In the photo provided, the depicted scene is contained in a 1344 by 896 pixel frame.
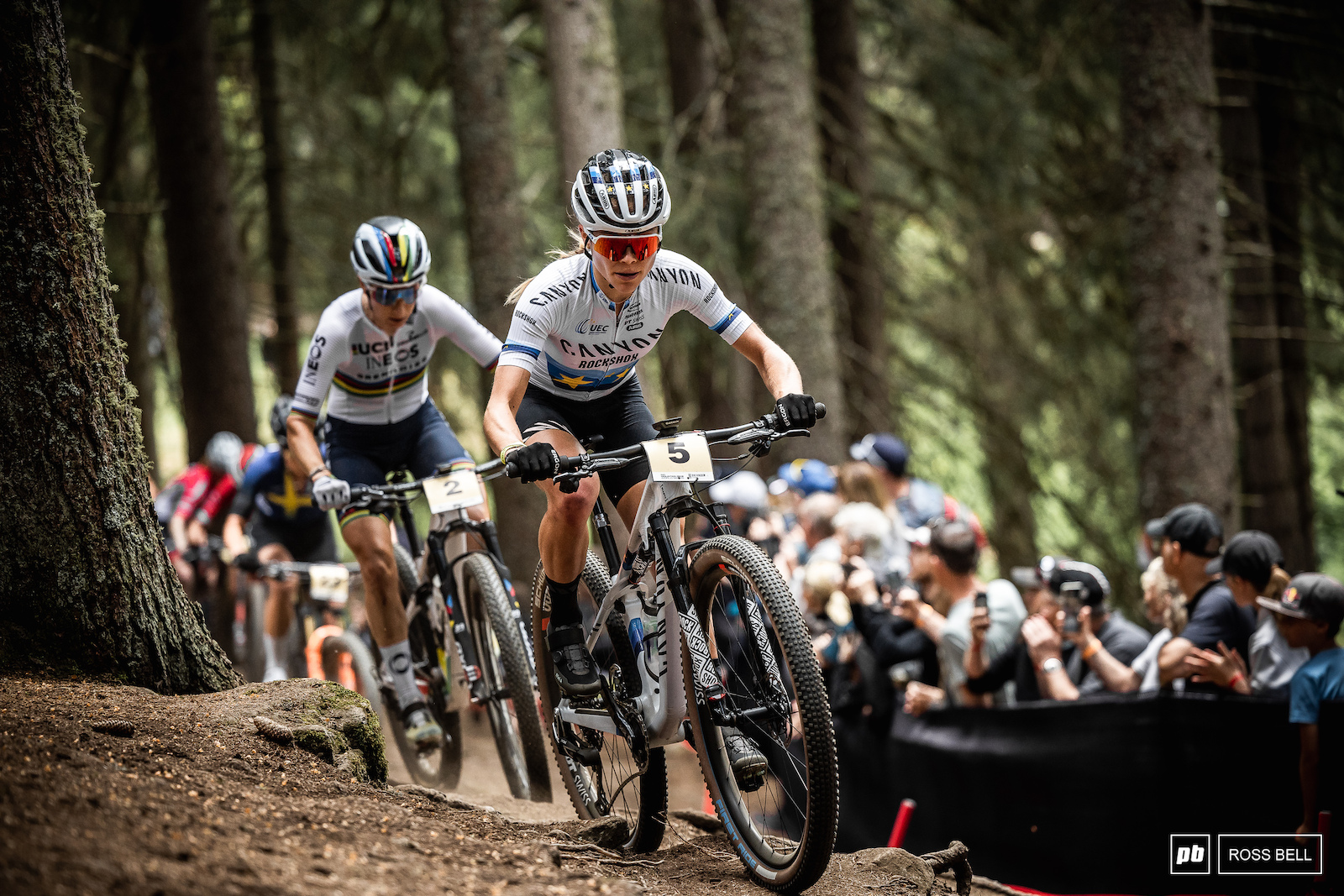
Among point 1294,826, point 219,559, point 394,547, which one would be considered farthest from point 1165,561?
point 219,559

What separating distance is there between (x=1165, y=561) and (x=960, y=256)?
43.7ft

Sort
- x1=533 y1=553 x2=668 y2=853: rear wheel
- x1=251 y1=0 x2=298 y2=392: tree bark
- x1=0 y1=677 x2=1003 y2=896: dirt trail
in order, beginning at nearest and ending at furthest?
x1=0 y1=677 x2=1003 y2=896: dirt trail < x1=533 y1=553 x2=668 y2=853: rear wheel < x1=251 y1=0 x2=298 y2=392: tree bark

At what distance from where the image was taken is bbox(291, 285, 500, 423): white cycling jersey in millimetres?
5883

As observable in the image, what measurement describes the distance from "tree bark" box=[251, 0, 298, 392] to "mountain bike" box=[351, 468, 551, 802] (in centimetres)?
799

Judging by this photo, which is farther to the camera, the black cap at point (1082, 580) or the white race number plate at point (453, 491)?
the black cap at point (1082, 580)

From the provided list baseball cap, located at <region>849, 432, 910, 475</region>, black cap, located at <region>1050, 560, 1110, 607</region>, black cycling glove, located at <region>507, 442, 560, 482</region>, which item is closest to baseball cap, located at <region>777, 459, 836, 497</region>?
baseball cap, located at <region>849, 432, 910, 475</region>

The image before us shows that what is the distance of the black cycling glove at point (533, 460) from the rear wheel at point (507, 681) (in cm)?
177

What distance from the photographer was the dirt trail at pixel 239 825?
9.02ft

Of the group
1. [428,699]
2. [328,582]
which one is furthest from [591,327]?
[328,582]

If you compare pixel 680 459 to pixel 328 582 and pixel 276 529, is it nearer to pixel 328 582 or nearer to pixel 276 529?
pixel 328 582

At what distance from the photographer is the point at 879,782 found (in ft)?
21.3

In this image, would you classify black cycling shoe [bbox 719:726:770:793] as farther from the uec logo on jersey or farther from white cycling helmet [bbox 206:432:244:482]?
white cycling helmet [bbox 206:432:244:482]

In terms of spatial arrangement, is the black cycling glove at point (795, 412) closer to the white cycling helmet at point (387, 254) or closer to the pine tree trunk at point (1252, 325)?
the white cycling helmet at point (387, 254)

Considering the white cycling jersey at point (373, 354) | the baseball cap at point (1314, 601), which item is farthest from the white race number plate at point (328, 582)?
the baseball cap at point (1314, 601)
